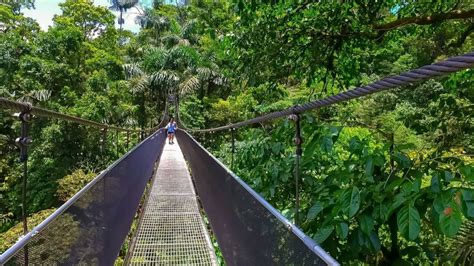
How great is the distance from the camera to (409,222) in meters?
0.73

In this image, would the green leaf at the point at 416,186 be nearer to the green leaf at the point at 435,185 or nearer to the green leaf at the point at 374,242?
the green leaf at the point at 435,185

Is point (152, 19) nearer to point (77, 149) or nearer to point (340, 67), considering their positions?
point (77, 149)

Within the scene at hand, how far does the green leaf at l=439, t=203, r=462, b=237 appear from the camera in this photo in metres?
0.65

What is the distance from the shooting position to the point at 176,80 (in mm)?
15094

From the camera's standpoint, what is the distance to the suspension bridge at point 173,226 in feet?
2.45

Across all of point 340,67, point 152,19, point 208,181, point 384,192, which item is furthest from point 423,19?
point 152,19

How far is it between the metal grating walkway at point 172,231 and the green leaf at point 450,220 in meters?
1.98

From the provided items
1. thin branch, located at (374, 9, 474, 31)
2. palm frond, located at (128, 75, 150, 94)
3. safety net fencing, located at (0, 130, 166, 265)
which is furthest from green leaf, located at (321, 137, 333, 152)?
palm frond, located at (128, 75, 150, 94)

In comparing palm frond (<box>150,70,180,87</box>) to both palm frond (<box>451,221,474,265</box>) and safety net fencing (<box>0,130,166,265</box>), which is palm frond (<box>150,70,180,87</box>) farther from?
palm frond (<box>451,221,474,265</box>)

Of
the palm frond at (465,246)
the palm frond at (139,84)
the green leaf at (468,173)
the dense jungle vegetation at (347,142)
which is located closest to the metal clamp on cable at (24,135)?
the dense jungle vegetation at (347,142)

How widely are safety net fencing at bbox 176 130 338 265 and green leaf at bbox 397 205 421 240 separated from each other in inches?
6.4

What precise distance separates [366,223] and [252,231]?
0.41 meters

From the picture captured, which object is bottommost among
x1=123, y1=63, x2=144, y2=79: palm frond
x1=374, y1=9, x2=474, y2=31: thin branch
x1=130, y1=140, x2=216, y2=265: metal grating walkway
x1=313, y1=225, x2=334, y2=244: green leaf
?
x1=130, y1=140, x2=216, y2=265: metal grating walkway

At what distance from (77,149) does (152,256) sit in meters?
7.97
